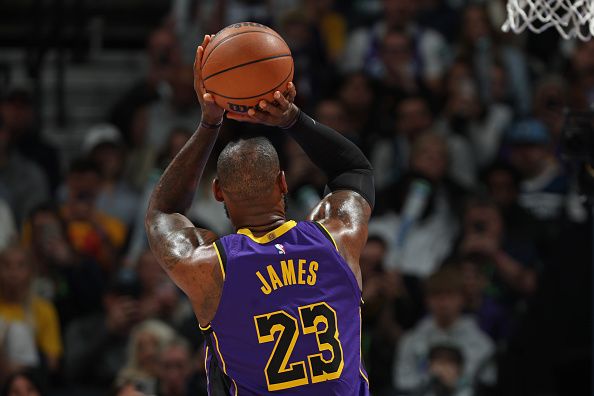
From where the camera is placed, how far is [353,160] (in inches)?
236

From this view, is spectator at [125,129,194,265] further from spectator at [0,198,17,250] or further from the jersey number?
the jersey number

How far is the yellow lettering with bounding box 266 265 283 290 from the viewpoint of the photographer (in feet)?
17.7

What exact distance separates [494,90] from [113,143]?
367 centimetres

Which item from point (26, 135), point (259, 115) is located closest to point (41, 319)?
point (26, 135)

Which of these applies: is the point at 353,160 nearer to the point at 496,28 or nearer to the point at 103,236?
the point at 103,236

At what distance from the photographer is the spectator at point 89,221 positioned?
1111cm

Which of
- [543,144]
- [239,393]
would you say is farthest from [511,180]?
[239,393]

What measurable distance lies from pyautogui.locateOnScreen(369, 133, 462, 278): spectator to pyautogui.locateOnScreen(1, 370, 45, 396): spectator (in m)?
3.44

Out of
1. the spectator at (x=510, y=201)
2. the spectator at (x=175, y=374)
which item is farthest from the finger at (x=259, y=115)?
the spectator at (x=510, y=201)

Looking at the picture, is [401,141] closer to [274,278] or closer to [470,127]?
[470,127]

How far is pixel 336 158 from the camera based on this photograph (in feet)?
19.6

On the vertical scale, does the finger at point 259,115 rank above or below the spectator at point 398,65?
above

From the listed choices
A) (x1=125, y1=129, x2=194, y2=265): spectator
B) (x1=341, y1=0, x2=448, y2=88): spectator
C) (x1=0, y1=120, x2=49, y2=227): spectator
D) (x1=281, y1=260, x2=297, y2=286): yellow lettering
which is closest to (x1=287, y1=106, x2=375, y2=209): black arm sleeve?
(x1=281, y1=260, x2=297, y2=286): yellow lettering

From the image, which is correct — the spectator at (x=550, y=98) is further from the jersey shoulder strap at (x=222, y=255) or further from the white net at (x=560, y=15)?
the jersey shoulder strap at (x=222, y=255)
